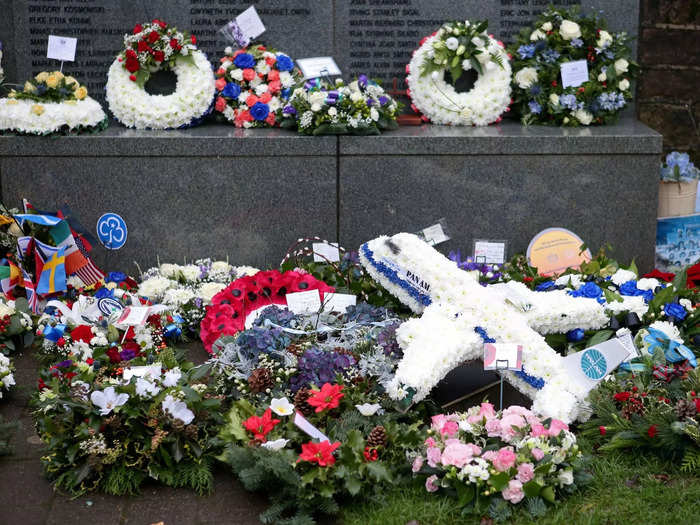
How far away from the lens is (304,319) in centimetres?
450

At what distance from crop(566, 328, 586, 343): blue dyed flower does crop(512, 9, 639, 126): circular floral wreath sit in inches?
82.2

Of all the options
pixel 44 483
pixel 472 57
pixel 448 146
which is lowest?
pixel 44 483

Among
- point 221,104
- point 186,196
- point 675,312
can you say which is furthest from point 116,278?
point 675,312

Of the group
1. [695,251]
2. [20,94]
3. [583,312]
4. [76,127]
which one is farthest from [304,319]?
[695,251]

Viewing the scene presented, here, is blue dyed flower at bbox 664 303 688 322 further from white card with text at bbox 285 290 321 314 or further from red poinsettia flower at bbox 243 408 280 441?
red poinsettia flower at bbox 243 408 280 441

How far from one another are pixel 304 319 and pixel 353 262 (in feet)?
3.22

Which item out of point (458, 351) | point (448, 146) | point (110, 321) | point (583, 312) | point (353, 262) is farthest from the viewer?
point (448, 146)

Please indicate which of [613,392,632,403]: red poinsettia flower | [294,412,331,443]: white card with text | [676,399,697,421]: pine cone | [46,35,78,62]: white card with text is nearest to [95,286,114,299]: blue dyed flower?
[46,35,78,62]: white card with text

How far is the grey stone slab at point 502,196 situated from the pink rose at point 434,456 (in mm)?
2524

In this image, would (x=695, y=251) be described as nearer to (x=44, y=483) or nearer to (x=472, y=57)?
(x=472, y=57)

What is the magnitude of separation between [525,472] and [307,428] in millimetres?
839

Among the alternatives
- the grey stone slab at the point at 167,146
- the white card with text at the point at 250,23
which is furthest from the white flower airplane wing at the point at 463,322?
the white card with text at the point at 250,23

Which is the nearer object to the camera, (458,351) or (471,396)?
(458,351)

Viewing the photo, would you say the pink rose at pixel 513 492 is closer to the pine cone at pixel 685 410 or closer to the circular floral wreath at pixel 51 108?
the pine cone at pixel 685 410
